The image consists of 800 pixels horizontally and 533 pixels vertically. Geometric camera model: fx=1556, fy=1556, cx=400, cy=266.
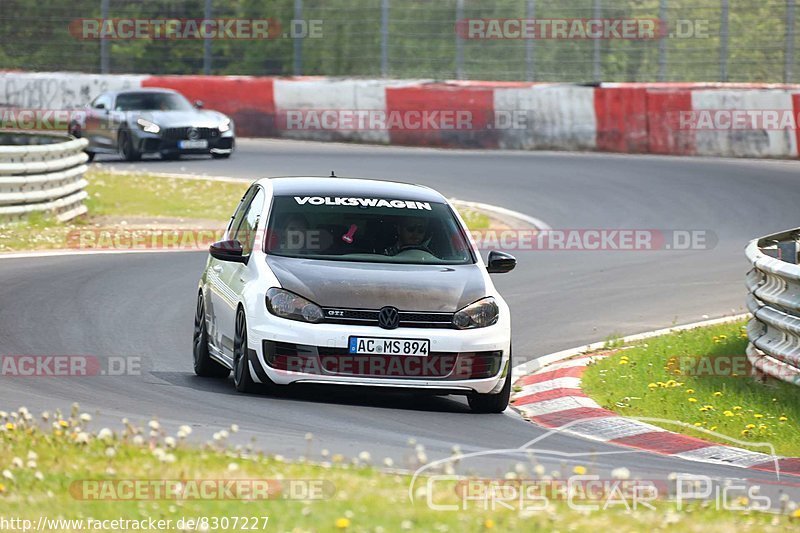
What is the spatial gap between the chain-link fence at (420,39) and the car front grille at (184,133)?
12.9 feet

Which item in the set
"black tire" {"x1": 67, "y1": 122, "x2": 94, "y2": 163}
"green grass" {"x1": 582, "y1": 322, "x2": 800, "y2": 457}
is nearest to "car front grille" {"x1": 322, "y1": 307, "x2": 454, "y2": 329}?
"green grass" {"x1": 582, "y1": 322, "x2": 800, "y2": 457}

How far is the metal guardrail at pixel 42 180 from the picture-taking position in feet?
61.7

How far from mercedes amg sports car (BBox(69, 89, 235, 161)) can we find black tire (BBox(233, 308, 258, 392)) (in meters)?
18.2

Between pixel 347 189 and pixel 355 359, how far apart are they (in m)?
1.76

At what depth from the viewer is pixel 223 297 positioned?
34.0 ft

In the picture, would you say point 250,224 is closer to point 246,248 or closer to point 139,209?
point 246,248

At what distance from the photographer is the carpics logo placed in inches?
1259

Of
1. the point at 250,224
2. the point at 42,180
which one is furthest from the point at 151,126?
the point at 250,224

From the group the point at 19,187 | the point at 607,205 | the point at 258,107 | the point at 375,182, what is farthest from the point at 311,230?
the point at 258,107

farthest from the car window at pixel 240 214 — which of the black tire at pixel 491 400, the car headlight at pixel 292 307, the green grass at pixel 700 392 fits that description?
the green grass at pixel 700 392

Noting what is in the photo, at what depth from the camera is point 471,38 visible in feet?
93.7

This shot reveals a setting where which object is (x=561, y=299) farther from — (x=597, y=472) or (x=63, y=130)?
(x=63, y=130)

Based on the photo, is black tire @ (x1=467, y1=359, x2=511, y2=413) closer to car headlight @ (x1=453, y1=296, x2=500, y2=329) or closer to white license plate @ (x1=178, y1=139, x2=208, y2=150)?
car headlight @ (x1=453, y1=296, x2=500, y2=329)

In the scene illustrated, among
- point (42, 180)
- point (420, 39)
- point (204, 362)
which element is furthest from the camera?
point (420, 39)
